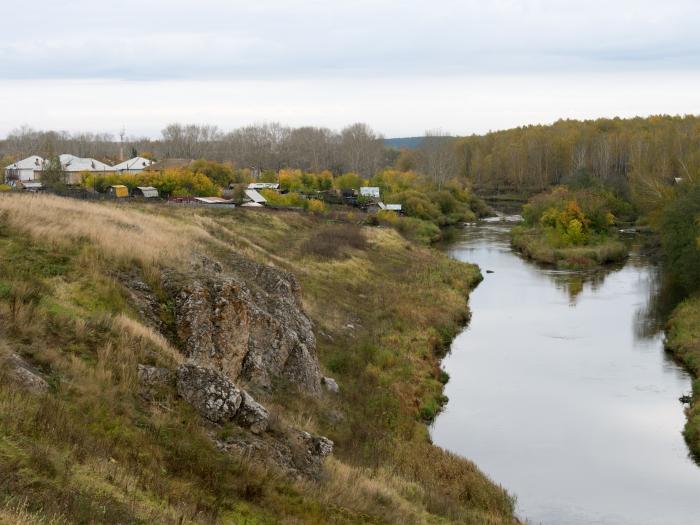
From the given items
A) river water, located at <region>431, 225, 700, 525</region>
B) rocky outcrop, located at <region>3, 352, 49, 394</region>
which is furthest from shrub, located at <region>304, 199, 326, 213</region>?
rocky outcrop, located at <region>3, 352, 49, 394</region>

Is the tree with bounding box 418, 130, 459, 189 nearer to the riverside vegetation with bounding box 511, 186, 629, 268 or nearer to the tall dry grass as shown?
the riverside vegetation with bounding box 511, 186, 629, 268

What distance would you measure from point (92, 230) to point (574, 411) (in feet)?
51.9

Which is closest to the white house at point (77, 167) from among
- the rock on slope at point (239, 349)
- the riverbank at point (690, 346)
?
the riverbank at point (690, 346)

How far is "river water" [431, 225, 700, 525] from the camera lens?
1906cm

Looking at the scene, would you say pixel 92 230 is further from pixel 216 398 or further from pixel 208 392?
pixel 216 398

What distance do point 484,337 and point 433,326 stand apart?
241 centimetres

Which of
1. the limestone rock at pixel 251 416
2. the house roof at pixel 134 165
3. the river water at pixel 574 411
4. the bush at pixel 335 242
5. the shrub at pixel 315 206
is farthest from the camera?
the house roof at pixel 134 165

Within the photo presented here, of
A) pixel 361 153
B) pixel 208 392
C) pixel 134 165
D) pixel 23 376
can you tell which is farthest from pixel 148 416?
pixel 361 153

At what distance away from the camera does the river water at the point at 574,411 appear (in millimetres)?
19062

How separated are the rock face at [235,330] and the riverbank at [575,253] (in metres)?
37.9

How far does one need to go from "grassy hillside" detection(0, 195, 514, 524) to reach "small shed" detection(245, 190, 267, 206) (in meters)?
43.2

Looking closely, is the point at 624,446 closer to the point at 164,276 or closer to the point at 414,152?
the point at 164,276

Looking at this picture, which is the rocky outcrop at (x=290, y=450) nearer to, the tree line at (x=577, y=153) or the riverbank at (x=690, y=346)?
the riverbank at (x=690, y=346)

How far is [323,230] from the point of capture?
5788 centimetres
